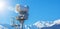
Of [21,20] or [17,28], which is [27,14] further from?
[17,28]

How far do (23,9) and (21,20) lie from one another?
4702 mm

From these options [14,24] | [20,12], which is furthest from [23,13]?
[14,24]

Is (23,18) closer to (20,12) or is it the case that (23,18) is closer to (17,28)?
(20,12)

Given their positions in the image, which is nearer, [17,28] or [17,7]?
[17,7]

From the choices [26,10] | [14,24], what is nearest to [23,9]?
[26,10]

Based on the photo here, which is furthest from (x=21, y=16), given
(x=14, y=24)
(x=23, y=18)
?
(x=14, y=24)

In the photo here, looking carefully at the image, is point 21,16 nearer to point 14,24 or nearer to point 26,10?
point 26,10

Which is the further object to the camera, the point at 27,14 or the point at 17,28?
the point at 17,28

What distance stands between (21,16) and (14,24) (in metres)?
30.4

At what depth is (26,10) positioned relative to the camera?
7575cm

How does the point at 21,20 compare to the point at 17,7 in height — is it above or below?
below

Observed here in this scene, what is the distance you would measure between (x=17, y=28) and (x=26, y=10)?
32.2 meters

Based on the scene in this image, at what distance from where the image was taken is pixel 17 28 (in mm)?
106125

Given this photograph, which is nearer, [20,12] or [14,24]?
[20,12]
